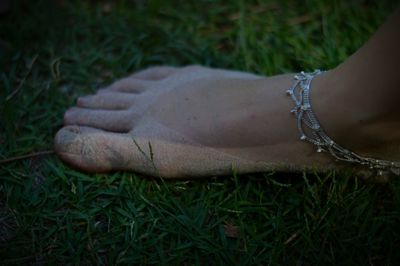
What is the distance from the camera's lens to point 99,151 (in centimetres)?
133

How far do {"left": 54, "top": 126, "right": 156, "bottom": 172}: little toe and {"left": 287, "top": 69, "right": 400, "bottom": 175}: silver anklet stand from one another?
0.42 meters

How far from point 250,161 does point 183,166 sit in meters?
0.18

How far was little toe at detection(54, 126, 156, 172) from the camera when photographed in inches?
52.1

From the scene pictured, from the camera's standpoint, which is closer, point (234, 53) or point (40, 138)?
point (40, 138)

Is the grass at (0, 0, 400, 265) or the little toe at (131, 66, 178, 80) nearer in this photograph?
the grass at (0, 0, 400, 265)

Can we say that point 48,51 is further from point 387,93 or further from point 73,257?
point 387,93

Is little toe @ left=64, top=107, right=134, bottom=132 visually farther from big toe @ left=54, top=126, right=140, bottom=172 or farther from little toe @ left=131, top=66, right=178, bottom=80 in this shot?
little toe @ left=131, top=66, right=178, bottom=80

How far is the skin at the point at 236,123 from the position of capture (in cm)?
113

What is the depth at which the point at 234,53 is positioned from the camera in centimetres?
167

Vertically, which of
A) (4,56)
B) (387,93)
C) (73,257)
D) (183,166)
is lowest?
(73,257)

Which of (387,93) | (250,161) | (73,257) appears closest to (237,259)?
(250,161)

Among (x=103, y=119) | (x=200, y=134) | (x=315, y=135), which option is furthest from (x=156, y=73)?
(x=315, y=135)

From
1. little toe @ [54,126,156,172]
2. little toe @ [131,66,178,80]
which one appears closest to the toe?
little toe @ [131,66,178,80]

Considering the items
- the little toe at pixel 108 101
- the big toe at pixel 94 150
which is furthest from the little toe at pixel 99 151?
the little toe at pixel 108 101
